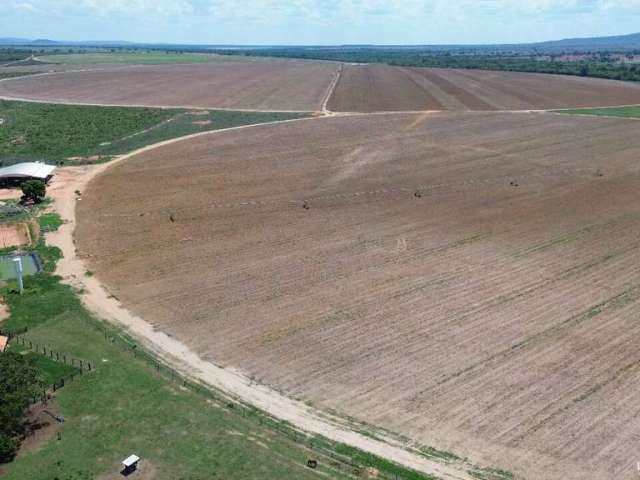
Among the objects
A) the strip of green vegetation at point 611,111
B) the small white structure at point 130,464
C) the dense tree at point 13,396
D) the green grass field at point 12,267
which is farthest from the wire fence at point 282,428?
the strip of green vegetation at point 611,111

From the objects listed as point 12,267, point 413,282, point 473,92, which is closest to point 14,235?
point 12,267

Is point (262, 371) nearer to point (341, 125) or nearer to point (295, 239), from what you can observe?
point (295, 239)

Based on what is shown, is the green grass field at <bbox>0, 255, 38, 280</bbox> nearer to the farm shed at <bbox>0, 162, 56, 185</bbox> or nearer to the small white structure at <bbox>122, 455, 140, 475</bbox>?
the farm shed at <bbox>0, 162, 56, 185</bbox>

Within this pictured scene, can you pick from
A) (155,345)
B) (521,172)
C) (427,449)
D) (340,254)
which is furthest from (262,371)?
(521,172)

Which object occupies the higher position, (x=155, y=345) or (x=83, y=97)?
(x=83, y=97)

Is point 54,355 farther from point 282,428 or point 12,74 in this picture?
point 12,74

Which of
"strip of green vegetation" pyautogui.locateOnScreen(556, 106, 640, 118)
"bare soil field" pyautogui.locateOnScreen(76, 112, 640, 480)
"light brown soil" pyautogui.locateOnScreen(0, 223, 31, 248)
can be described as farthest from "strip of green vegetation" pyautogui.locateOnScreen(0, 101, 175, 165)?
"strip of green vegetation" pyautogui.locateOnScreen(556, 106, 640, 118)

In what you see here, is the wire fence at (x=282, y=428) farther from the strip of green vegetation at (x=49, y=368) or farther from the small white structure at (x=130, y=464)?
the small white structure at (x=130, y=464)
